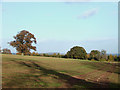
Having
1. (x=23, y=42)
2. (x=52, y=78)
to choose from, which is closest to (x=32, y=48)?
(x=23, y=42)

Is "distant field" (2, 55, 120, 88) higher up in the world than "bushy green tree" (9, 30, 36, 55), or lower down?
lower down

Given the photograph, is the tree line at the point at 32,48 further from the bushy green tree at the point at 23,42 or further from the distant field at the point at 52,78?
the distant field at the point at 52,78

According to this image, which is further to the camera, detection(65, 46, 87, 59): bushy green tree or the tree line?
detection(65, 46, 87, 59): bushy green tree

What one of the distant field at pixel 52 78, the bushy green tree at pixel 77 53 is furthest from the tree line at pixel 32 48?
the distant field at pixel 52 78

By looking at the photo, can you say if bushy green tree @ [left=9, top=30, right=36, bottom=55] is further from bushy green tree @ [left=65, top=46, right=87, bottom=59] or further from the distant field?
the distant field

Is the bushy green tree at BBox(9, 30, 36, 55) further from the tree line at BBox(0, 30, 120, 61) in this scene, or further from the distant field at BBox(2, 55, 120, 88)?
the distant field at BBox(2, 55, 120, 88)

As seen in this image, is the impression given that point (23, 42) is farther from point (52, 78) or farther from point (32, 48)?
point (52, 78)

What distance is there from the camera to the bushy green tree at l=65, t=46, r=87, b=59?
2346 inches

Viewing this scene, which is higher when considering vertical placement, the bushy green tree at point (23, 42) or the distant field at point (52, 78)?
the bushy green tree at point (23, 42)

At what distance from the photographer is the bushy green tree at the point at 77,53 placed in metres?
59.6

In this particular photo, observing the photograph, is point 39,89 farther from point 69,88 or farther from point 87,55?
point 87,55

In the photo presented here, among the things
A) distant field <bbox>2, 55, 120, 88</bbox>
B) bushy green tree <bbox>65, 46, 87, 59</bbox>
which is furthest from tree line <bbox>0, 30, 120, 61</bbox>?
distant field <bbox>2, 55, 120, 88</bbox>

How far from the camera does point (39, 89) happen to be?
696 cm

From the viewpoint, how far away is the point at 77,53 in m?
59.5
